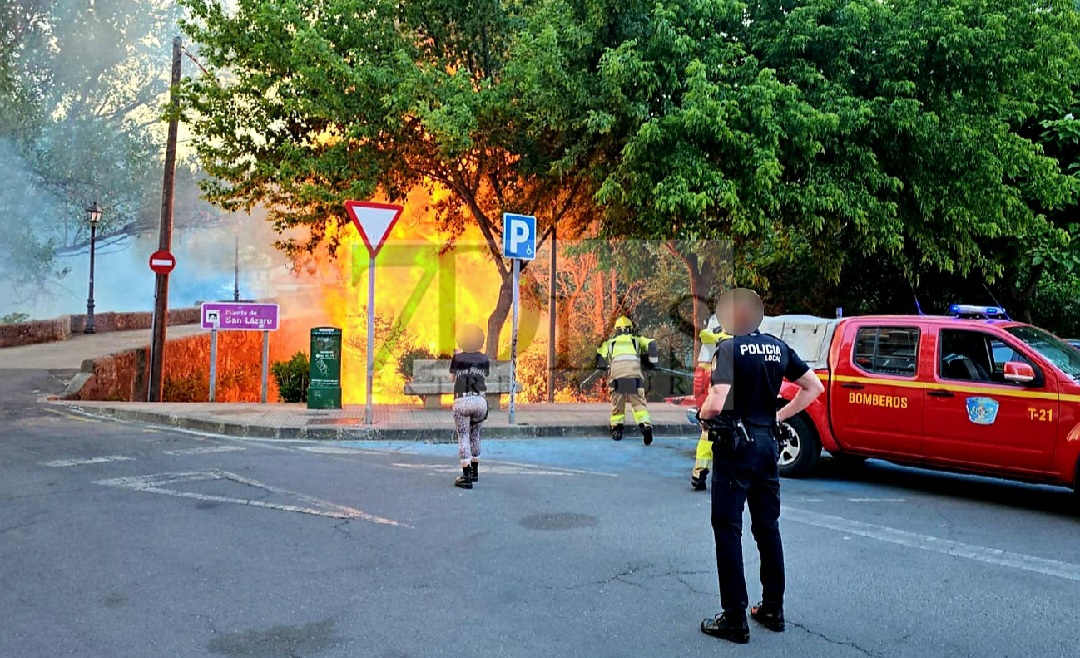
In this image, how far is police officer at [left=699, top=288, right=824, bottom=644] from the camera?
4.25 meters

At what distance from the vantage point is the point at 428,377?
13.8 metres

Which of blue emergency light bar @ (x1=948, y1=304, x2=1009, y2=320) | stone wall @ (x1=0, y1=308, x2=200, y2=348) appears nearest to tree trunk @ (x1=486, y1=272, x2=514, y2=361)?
blue emergency light bar @ (x1=948, y1=304, x2=1009, y2=320)

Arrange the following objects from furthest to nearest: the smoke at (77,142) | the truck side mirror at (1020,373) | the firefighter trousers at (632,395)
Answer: the smoke at (77,142) → the firefighter trousers at (632,395) → the truck side mirror at (1020,373)

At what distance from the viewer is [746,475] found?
431cm

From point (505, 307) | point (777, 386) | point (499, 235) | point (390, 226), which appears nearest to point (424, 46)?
point (499, 235)

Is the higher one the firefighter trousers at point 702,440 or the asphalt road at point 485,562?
the firefighter trousers at point 702,440

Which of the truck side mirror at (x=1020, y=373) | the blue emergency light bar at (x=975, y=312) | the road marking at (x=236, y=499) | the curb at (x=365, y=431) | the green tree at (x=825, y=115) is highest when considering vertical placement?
the green tree at (x=825, y=115)

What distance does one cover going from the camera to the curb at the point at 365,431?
10992 millimetres

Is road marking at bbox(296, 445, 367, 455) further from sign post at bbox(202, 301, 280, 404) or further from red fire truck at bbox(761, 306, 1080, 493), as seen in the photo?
sign post at bbox(202, 301, 280, 404)

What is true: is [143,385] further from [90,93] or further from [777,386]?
[90,93]

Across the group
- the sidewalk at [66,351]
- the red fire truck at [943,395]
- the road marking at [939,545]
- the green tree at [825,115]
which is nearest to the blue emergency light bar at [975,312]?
the red fire truck at [943,395]

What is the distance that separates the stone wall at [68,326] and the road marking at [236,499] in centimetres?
1960

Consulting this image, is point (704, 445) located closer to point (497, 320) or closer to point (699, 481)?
point (699, 481)

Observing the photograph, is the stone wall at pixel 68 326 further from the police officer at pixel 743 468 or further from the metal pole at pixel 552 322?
the police officer at pixel 743 468
